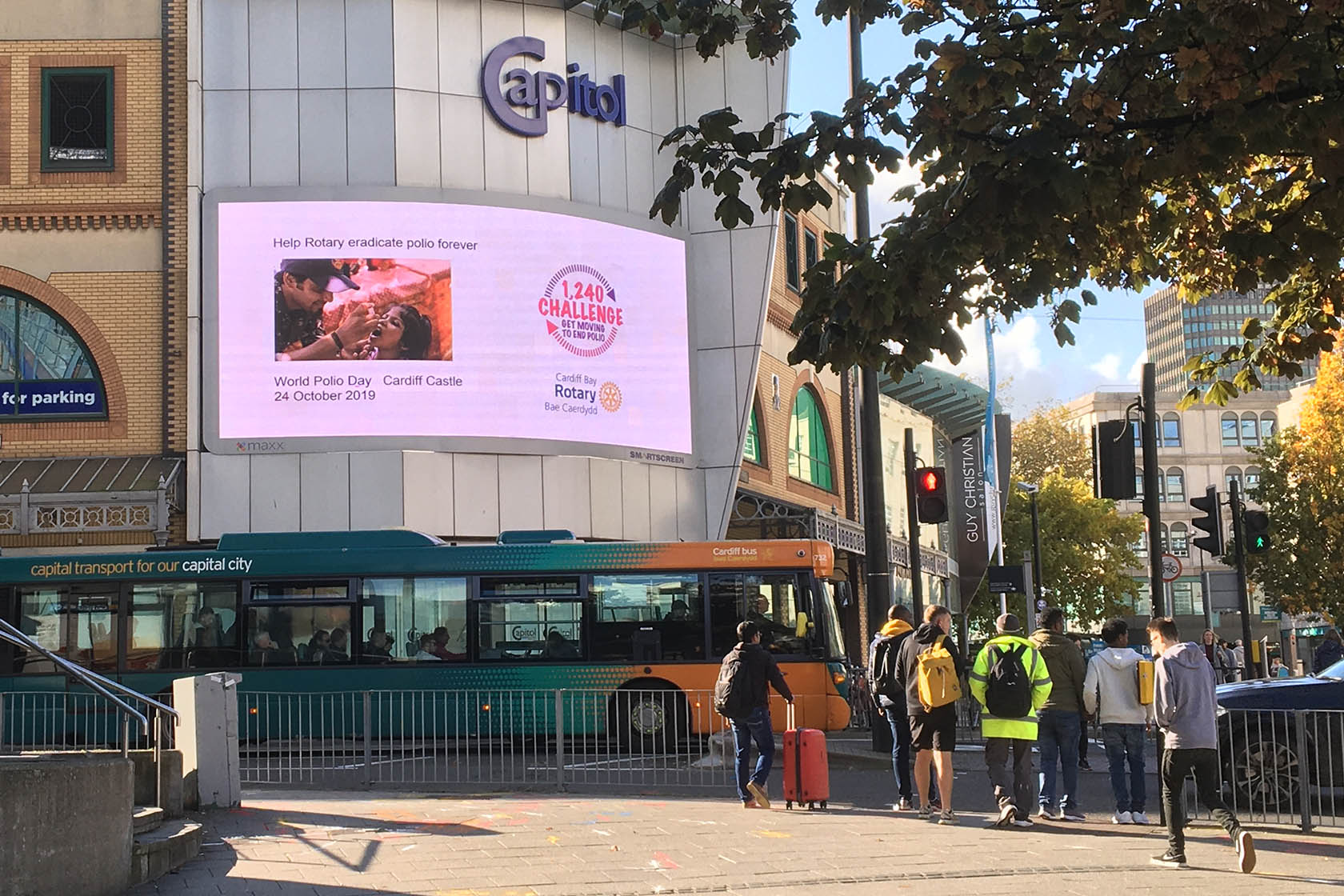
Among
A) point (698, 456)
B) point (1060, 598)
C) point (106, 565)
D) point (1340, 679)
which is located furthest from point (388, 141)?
point (1060, 598)

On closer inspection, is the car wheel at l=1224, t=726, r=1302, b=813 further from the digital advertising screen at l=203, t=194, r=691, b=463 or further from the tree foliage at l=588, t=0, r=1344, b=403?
the digital advertising screen at l=203, t=194, r=691, b=463

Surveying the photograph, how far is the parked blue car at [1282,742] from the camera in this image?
40.6ft

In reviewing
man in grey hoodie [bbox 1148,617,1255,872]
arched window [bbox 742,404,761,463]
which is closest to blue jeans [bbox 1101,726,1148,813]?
man in grey hoodie [bbox 1148,617,1255,872]

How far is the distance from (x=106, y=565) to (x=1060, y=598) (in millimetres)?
51507

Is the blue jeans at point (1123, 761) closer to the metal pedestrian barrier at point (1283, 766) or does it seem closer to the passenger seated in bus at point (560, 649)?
the metal pedestrian barrier at point (1283, 766)

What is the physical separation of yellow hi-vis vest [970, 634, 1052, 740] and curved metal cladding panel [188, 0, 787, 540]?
1647cm

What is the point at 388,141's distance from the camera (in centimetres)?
2833

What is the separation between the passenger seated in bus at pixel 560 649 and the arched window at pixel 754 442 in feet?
41.6

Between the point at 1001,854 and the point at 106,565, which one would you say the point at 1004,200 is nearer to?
the point at 1001,854

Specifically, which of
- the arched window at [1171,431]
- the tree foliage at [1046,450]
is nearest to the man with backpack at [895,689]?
the tree foliage at [1046,450]

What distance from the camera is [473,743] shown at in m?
17.7

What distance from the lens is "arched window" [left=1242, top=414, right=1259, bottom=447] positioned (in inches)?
4262

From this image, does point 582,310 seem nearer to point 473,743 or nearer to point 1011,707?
point 473,743

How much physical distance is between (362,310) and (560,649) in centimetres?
960
